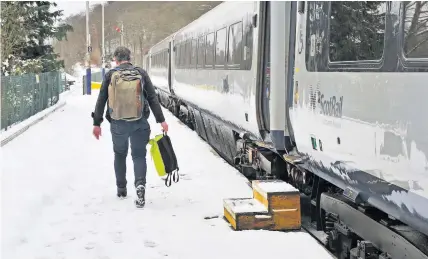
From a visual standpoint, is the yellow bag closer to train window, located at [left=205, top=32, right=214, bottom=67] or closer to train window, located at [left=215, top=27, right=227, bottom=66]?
train window, located at [left=215, top=27, right=227, bottom=66]

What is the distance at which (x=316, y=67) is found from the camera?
5535 millimetres

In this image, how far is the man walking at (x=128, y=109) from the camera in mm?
6785

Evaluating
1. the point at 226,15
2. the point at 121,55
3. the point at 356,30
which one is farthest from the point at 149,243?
the point at 226,15

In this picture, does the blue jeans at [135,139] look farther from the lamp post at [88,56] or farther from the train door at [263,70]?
the lamp post at [88,56]

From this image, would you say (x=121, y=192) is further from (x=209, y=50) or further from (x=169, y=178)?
(x=209, y=50)

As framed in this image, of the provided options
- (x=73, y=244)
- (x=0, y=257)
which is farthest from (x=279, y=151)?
(x=0, y=257)

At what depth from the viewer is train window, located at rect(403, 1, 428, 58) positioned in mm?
3539

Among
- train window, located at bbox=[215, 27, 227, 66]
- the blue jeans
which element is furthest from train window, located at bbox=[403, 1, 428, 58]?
train window, located at bbox=[215, 27, 227, 66]

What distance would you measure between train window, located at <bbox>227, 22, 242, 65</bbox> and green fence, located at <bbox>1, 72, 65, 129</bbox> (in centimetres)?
662

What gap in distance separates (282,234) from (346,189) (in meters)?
1.05

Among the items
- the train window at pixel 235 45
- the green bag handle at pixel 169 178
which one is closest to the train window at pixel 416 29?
the green bag handle at pixel 169 178

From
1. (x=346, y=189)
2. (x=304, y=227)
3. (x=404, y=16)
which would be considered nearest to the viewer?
(x=404, y=16)

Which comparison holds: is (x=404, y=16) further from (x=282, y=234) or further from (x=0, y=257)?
(x=0, y=257)

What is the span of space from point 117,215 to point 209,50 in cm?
697
